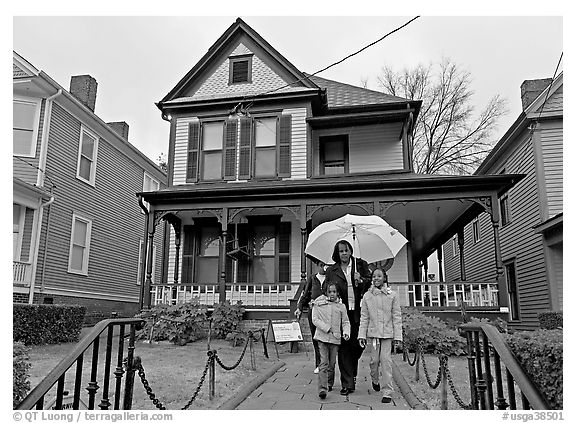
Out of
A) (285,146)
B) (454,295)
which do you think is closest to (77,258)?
(285,146)

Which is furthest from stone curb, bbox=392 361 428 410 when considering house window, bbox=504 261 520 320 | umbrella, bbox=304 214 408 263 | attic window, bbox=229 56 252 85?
house window, bbox=504 261 520 320

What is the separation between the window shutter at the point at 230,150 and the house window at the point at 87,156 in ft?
19.0

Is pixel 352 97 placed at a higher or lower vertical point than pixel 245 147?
higher

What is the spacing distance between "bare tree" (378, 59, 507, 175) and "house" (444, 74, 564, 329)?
9.62m

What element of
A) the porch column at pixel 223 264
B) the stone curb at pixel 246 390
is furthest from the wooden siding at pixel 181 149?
the stone curb at pixel 246 390

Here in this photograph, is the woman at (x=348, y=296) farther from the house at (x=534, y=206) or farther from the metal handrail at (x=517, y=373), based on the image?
the house at (x=534, y=206)

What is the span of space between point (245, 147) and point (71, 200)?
21.5ft

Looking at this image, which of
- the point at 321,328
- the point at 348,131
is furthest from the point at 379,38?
the point at 348,131

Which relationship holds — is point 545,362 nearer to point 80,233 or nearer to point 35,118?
point 35,118

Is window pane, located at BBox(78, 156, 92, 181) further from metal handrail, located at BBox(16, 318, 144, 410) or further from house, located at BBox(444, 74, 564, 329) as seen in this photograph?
metal handrail, located at BBox(16, 318, 144, 410)

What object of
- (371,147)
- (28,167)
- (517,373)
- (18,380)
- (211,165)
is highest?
(371,147)

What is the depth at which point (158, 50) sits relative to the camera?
27.9 feet

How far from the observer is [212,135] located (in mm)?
15492

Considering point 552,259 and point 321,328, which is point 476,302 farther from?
point 321,328
